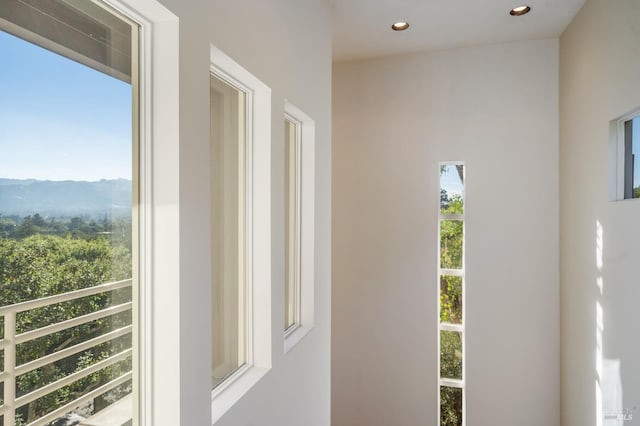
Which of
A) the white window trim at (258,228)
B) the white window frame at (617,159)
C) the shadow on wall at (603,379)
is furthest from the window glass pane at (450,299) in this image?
the white window trim at (258,228)

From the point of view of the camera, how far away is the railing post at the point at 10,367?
2.31 ft

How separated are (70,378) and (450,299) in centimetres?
312

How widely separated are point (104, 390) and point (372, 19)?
2.82 metres

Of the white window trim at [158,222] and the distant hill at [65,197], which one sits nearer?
the distant hill at [65,197]

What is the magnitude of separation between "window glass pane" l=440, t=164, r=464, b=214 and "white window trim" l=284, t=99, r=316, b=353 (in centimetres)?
159

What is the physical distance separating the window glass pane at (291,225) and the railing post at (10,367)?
148 centimetres

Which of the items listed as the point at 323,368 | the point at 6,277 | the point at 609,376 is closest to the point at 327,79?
the point at 323,368

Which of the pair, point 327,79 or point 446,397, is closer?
point 327,79

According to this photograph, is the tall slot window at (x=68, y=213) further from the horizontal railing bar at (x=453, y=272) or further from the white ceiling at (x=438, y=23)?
the horizontal railing bar at (x=453, y=272)

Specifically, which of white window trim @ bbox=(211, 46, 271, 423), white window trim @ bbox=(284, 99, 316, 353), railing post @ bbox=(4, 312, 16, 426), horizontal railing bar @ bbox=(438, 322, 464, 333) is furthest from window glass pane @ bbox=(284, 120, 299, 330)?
horizontal railing bar @ bbox=(438, 322, 464, 333)

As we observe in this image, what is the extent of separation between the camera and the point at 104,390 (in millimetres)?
940

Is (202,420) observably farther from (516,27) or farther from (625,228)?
(516,27)

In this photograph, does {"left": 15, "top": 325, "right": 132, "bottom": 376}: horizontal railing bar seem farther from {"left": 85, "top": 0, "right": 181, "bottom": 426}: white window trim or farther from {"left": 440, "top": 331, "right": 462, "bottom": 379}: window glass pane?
{"left": 440, "top": 331, "right": 462, "bottom": 379}: window glass pane

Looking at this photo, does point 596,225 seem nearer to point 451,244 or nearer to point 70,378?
point 451,244
